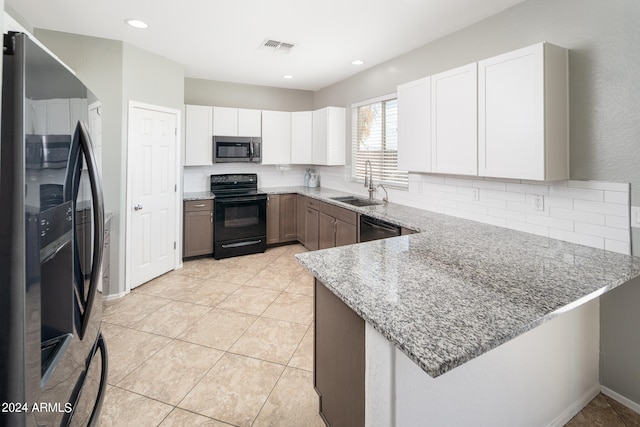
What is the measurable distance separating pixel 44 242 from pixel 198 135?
4295 mm

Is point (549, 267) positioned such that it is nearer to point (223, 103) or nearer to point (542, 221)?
point (542, 221)

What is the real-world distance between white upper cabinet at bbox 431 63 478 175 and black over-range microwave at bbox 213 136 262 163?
2998 millimetres

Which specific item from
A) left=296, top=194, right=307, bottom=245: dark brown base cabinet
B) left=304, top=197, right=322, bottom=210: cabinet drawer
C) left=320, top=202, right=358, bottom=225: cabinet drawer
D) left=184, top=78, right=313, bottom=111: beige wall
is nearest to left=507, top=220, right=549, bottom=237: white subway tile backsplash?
left=320, top=202, right=358, bottom=225: cabinet drawer

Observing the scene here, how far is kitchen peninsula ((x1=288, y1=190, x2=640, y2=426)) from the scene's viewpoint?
1071 millimetres

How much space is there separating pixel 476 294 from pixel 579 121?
5.48 ft

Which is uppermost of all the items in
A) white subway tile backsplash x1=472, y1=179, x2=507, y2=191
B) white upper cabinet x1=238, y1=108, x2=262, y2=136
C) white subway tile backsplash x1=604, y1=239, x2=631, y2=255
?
white upper cabinet x1=238, y1=108, x2=262, y2=136

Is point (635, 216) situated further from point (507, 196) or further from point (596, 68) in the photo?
point (596, 68)

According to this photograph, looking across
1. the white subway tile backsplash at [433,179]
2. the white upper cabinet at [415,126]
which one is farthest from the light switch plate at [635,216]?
the white subway tile backsplash at [433,179]

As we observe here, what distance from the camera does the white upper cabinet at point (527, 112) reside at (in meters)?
2.04

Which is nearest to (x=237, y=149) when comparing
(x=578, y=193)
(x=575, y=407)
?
(x=578, y=193)

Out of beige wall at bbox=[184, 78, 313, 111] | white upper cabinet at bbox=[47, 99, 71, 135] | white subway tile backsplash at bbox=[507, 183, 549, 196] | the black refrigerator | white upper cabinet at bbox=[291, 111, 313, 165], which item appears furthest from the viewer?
white upper cabinet at bbox=[291, 111, 313, 165]

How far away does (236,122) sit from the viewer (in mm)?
4918

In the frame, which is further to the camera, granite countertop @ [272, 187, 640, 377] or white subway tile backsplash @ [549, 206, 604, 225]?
white subway tile backsplash @ [549, 206, 604, 225]

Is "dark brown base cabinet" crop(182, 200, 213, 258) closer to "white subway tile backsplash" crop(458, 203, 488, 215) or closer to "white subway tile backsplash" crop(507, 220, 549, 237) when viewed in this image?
"white subway tile backsplash" crop(458, 203, 488, 215)
